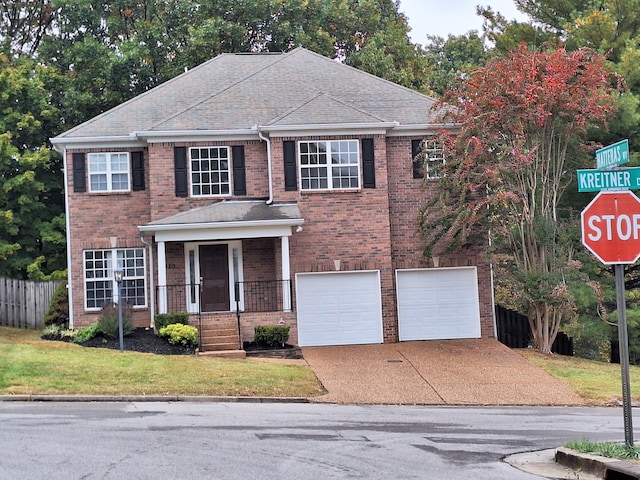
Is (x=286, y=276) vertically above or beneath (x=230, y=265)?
beneath

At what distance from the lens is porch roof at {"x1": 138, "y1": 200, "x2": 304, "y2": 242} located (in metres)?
23.2

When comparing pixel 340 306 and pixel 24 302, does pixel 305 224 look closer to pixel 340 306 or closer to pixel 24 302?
pixel 340 306

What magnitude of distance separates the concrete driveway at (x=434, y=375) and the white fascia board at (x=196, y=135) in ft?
20.4

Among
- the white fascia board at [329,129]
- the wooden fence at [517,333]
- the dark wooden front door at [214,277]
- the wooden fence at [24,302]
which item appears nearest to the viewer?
the white fascia board at [329,129]

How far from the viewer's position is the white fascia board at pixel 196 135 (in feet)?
80.1

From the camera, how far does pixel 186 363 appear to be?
19453 millimetres

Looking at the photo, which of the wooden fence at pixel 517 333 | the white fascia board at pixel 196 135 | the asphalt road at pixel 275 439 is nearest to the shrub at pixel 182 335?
the white fascia board at pixel 196 135

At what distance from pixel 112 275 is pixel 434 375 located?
10.2 meters

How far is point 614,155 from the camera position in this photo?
10102 millimetres

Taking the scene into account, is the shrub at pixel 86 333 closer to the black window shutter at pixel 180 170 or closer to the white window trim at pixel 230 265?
the white window trim at pixel 230 265

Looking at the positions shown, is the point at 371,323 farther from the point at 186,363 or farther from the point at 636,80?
the point at 636,80

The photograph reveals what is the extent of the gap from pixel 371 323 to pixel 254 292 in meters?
3.36

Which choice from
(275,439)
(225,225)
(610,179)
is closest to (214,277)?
(225,225)

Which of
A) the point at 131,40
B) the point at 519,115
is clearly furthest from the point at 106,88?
the point at 519,115
